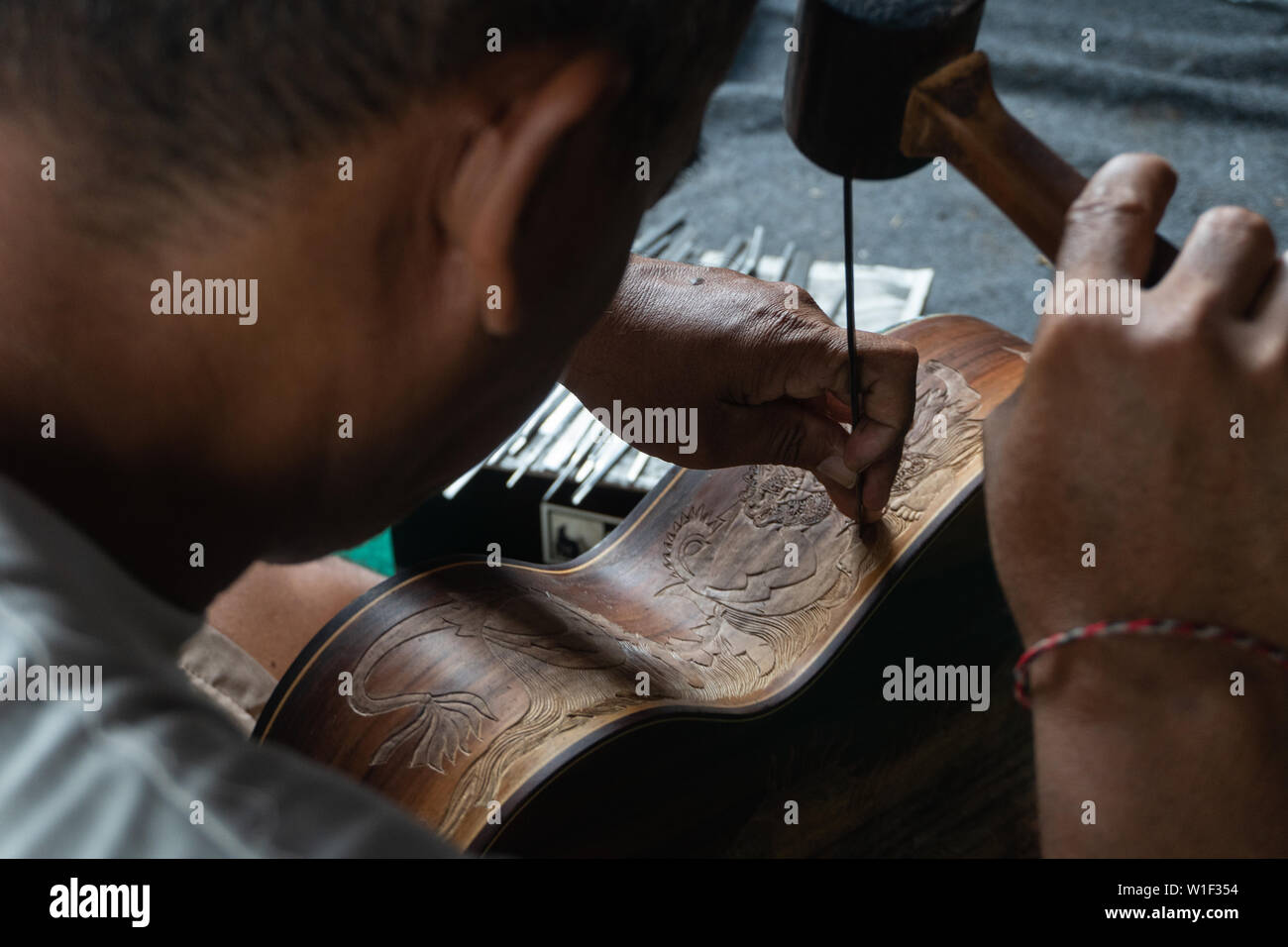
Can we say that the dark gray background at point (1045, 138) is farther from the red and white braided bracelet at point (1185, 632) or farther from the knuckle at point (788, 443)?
the red and white braided bracelet at point (1185, 632)

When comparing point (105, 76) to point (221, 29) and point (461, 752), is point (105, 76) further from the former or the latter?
point (461, 752)

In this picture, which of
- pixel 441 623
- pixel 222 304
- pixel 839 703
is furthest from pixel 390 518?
pixel 839 703

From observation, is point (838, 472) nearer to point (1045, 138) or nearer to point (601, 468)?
point (601, 468)

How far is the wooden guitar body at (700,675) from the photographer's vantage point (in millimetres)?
873

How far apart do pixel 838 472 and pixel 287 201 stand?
25.8 inches

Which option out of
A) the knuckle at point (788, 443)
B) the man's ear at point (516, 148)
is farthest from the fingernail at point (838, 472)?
the man's ear at point (516, 148)

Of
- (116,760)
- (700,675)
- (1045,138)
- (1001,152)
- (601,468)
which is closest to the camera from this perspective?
(116,760)

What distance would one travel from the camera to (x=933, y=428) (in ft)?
3.57

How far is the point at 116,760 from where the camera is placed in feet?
1.21

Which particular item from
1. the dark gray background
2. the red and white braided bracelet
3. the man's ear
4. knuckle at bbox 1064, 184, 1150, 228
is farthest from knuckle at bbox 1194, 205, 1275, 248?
the dark gray background

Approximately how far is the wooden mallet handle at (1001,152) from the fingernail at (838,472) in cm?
37

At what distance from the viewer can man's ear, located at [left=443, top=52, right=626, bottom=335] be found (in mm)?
436

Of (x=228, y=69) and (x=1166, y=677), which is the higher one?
(x=228, y=69)

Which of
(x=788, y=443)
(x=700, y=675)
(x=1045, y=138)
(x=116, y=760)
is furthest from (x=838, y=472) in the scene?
(x=1045, y=138)
